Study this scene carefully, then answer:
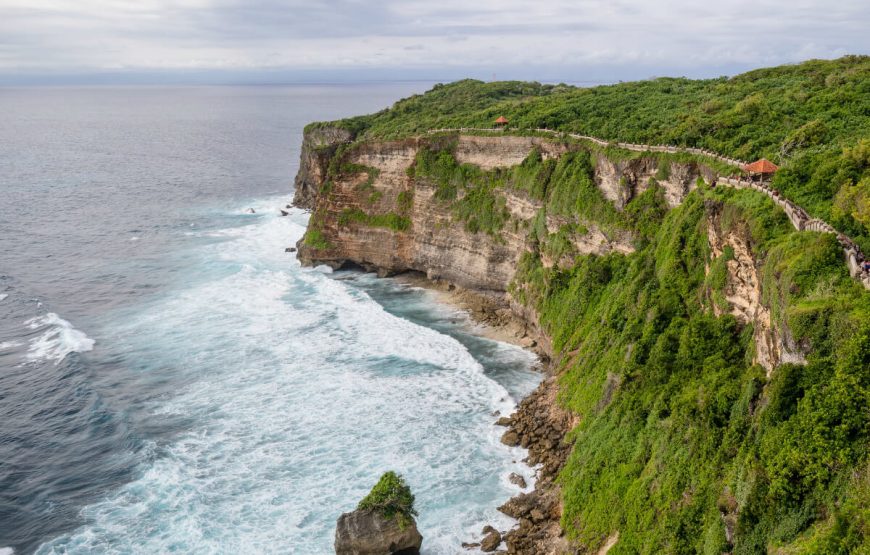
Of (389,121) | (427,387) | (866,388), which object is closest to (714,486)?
(866,388)

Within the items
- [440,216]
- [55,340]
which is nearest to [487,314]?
[440,216]

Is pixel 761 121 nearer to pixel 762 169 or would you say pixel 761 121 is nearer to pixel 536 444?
pixel 762 169

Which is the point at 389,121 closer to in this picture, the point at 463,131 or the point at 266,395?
the point at 463,131

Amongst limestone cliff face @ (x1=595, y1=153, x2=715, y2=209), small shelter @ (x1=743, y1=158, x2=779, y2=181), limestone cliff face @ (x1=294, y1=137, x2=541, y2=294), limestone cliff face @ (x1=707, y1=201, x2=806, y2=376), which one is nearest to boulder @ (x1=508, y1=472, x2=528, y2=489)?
limestone cliff face @ (x1=707, y1=201, x2=806, y2=376)

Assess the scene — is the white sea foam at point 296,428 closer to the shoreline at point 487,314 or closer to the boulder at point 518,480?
the boulder at point 518,480

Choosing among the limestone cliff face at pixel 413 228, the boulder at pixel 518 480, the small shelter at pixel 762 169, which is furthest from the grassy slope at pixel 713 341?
the limestone cliff face at pixel 413 228

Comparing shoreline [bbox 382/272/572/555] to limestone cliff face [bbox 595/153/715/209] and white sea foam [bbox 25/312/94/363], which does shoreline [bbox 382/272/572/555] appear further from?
white sea foam [bbox 25/312/94/363]

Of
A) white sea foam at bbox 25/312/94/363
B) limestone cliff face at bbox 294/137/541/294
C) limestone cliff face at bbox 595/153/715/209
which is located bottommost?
white sea foam at bbox 25/312/94/363
